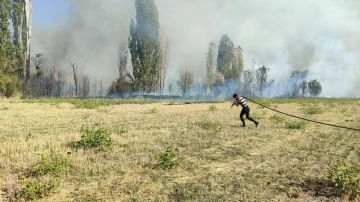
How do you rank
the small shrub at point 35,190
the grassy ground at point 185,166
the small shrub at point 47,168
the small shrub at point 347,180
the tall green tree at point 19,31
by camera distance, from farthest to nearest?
the tall green tree at point 19,31 → the small shrub at point 47,168 → the grassy ground at point 185,166 → the small shrub at point 347,180 → the small shrub at point 35,190

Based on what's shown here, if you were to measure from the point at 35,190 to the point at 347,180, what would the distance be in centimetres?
571

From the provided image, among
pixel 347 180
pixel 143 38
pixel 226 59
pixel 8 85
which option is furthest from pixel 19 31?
pixel 347 180

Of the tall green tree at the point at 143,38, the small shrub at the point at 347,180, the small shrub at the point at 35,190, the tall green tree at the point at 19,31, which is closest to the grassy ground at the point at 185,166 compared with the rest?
the small shrub at the point at 35,190

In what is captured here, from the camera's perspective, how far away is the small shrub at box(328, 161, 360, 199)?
6547mm

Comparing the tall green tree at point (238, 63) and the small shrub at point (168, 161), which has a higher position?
the tall green tree at point (238, 63)

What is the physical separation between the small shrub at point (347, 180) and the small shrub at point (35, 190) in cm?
537

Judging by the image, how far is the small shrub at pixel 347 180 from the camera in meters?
6.55

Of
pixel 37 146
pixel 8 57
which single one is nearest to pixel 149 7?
pixel 8 57

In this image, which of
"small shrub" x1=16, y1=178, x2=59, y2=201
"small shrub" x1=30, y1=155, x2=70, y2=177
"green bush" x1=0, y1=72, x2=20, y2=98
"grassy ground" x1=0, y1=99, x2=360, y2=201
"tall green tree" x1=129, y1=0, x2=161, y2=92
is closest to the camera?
"small shrub" x1=16, y1=178, x2=59, y2=201

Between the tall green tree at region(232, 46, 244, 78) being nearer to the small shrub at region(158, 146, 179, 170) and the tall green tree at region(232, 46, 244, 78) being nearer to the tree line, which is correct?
the tree line

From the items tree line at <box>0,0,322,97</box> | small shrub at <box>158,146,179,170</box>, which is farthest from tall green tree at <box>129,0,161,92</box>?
small shrub at <box>158,146,179,170</box>

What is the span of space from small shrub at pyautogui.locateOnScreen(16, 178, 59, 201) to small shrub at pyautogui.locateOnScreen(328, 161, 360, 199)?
5370 millimetres

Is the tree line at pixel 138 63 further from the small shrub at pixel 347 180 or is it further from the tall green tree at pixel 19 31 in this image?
the small shrub at pixel 347 180

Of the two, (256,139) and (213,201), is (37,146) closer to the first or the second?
(213,201)
